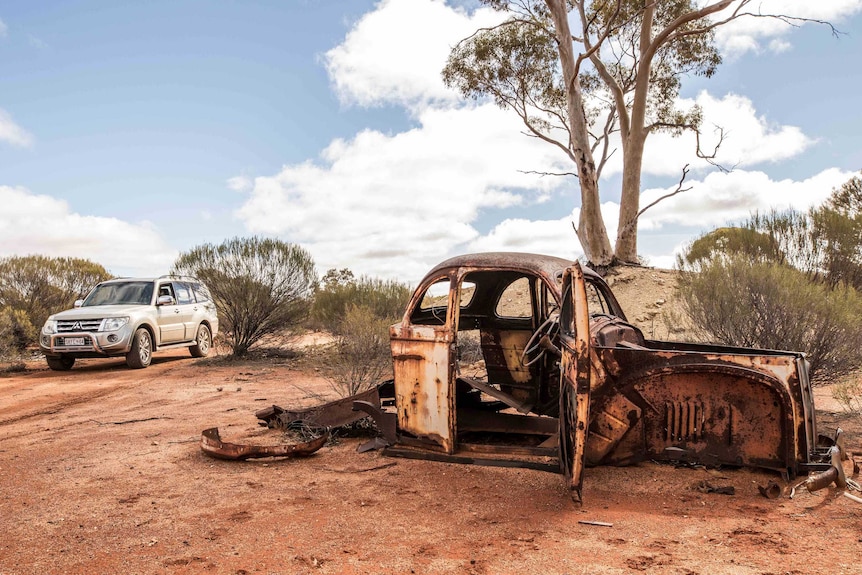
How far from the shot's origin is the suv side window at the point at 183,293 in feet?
51.8

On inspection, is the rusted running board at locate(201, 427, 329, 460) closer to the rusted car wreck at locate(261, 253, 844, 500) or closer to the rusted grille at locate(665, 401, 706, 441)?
the rusted car wreck at locate(261, 253, 844, 500)

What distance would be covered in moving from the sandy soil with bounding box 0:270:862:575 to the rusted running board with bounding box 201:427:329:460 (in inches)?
4.4

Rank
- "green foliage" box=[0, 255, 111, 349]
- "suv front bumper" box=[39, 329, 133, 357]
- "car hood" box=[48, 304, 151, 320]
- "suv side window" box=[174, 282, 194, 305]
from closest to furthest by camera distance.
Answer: "suv front bumper" box=[39, 329, 133, 357], "car hood" box=[48, 304, 151, 320], "suv side window" box=[174, 282, 194, 305], "green foliage" box=[0, 255, 111, 349]

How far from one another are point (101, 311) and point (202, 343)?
342 cm

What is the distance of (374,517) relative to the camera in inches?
179

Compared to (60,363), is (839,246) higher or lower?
higher

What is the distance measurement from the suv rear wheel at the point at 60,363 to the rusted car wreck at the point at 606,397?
11.0m

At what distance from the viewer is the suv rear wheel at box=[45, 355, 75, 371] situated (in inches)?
562

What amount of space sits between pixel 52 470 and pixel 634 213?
1725 centimetres

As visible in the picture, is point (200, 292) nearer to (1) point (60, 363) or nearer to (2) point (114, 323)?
(2) point (114, 323)

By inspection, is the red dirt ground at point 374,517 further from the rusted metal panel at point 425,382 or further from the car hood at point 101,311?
the car hood at point 101,311

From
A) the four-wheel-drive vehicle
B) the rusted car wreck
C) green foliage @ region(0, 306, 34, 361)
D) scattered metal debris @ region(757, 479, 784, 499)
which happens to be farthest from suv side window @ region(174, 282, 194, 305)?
scattered metal debris @ region(757, 479, 784, 499)

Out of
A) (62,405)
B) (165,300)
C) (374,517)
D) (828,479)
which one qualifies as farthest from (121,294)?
(828,479)

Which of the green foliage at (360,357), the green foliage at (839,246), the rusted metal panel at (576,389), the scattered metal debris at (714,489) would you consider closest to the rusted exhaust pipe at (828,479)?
the scattered metal debris at (714,489)
